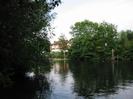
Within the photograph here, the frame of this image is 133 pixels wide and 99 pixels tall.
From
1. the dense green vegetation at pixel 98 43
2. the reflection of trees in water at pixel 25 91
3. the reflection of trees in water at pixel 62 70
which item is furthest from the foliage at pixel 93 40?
the reflection of trees in water at pixel 25 91

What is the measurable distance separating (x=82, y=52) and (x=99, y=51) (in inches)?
210

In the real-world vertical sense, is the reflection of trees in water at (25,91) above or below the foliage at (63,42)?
below

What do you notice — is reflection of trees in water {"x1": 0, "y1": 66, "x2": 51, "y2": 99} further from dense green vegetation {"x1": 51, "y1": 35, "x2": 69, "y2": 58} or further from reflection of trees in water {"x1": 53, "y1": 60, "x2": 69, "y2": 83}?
dense green vegetation {"x1": 51, "y1": 35, "x2": 69, "y2": 58}

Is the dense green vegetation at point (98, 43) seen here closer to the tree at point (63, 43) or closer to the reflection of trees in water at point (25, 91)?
the tree at point (63, 43)

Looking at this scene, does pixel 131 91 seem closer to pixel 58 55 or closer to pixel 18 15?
pixel 18 15

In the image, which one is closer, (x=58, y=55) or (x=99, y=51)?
(x=99, y=51)

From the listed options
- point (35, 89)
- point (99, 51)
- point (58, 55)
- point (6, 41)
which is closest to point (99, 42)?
point (99, 51)

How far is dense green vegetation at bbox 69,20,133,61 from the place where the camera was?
94062mm

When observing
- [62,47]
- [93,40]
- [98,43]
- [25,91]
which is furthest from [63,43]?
[25,91]

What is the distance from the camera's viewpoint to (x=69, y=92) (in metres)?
25.5

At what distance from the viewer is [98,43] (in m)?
95.7

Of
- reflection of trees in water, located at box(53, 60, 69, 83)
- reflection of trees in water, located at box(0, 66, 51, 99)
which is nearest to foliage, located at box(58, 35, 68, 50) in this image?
reflection of trees in water, located at box(53, 60, 69, 83)

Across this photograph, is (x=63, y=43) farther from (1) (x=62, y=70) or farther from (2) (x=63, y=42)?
(1) (x=62, y=70)

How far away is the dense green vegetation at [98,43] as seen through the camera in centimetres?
9406
